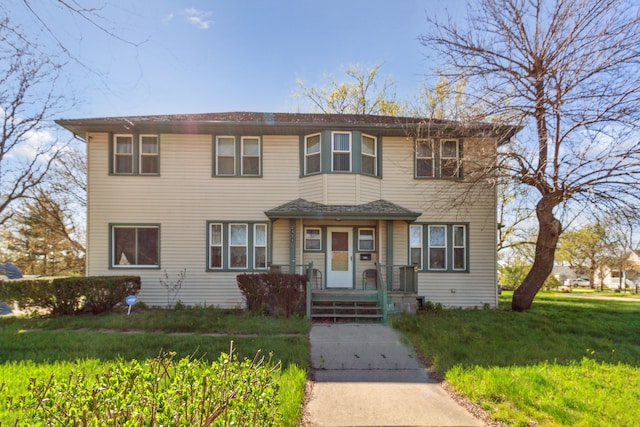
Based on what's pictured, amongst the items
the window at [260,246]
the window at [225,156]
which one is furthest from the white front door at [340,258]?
the window at [225,156]

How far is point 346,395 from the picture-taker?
4789mm

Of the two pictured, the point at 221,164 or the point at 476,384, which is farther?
the point at 221,164

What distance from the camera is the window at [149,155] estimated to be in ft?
38.7

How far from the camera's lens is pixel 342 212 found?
Answer: 1071 centimetres

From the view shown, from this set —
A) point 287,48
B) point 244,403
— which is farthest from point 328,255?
point 244,403

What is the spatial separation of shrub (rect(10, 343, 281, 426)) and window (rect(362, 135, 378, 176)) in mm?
Answer: 9525

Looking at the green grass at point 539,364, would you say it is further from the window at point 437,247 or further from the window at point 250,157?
the window at point 250,157

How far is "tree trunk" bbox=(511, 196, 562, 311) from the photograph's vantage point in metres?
10.6

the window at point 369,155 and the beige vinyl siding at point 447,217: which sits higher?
the window at point 369,155

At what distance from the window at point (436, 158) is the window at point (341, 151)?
2401 mm

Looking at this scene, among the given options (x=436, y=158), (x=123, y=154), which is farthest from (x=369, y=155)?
(x=123, y=154)

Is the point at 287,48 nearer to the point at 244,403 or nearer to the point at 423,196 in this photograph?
the point at 423,196

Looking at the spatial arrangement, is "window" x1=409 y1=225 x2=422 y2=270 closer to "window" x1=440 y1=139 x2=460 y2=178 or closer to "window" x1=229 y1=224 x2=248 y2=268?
"window" x1=440 y1=139 x2=460 y2=178

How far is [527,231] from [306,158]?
1634 centimetres
